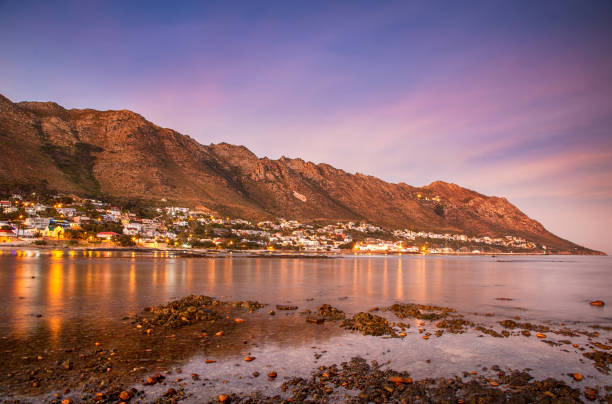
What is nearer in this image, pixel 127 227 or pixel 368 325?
pixel 368 325

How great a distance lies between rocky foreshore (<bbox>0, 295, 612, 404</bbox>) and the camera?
8.39 meters

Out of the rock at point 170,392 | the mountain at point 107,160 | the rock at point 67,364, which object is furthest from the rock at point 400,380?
the mountain at point 107,160

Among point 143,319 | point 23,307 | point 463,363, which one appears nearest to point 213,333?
point 143,319

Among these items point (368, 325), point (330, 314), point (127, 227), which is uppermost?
point (127, 227)

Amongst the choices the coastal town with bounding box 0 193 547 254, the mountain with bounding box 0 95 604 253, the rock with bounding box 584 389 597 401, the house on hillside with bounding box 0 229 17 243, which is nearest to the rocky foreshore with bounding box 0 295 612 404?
the rock with bounding box 584 389 597 401

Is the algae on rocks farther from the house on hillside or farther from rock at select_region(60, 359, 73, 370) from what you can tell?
the house on hillside

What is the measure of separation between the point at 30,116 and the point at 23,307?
567ft

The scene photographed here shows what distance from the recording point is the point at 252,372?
32.5 ft

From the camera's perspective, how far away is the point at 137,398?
26.1 feet

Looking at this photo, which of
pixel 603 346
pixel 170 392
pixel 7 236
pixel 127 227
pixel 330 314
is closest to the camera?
pixel 170 392

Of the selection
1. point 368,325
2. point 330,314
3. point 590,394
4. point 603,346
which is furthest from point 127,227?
point 590,394

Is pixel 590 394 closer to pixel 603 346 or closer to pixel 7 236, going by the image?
pixel 603 346

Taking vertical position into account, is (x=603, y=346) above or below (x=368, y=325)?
below

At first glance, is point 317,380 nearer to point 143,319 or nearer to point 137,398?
point 137,398
